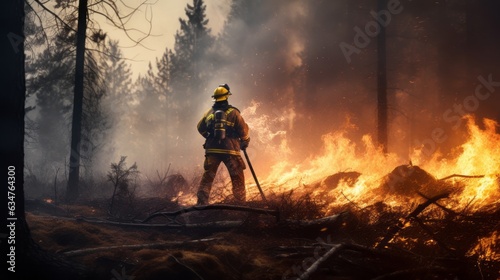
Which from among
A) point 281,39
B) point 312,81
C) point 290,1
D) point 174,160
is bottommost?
point 174,160

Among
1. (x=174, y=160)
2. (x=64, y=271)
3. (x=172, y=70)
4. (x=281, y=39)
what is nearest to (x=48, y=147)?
(x=174, y=160)

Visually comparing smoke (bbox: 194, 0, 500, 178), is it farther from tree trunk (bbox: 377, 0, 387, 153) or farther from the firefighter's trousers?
the firefighter's trousers

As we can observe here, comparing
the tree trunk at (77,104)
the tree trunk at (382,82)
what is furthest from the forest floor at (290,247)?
the tree trunk at (382,82)

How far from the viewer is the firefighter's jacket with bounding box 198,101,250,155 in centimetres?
861

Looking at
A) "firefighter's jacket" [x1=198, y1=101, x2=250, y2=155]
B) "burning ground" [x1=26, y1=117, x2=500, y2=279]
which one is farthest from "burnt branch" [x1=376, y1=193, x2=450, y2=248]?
"firefighter's jacket" [x1=198, y1=101, x2=250, y2=155]

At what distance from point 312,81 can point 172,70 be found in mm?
19171

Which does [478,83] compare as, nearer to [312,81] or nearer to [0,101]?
[312,81]

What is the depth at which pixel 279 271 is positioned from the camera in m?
4.09

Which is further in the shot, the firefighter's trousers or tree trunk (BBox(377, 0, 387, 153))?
tree trunk (BBox(377, 0, 387, 153))

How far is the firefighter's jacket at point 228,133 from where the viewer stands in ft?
28.2

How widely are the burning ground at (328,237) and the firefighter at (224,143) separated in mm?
1003

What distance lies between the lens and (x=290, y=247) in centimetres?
465

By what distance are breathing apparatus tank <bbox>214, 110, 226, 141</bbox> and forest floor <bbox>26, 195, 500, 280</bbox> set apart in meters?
2.50

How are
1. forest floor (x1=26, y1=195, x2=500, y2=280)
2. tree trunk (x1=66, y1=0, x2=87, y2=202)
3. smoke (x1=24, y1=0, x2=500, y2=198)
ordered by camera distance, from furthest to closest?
1. smoke (x1=24, y1=0, x2=500, y2=198)
2. tree trunk (x1=66, y1=0, x2=87, y2=202)
3. forest floor (x1=26, y1=195, x2=500, y2=280)
